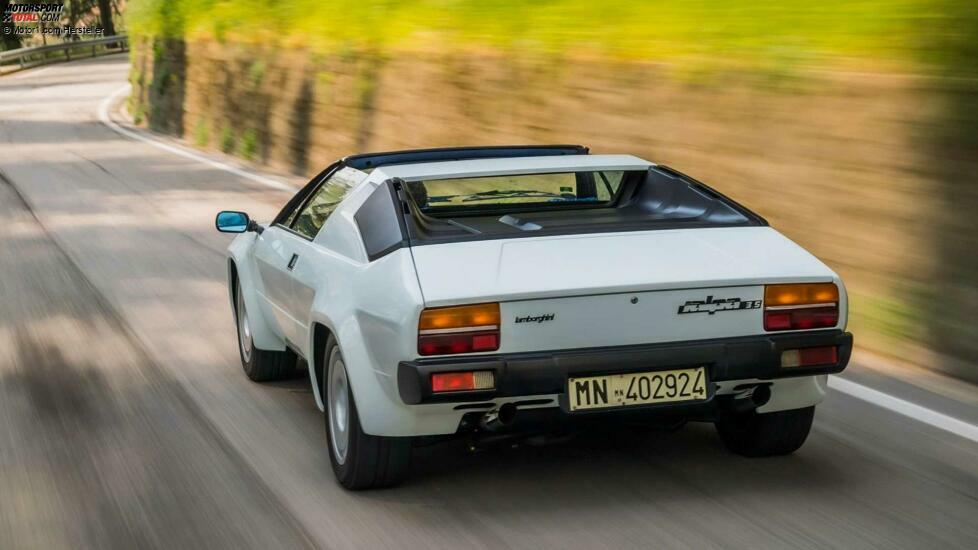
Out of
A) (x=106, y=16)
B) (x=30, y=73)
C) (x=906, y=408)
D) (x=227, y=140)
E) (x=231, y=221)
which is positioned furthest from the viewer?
(x=106, y=16)

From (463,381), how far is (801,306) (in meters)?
1.24

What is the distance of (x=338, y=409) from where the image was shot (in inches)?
201

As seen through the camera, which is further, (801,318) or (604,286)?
(801,318)

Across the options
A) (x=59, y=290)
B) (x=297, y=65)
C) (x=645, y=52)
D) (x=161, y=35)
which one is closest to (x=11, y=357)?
(x=59, y=290)

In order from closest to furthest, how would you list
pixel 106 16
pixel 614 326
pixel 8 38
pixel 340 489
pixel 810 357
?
pixel 614 326, pixel 810 357, pixel 340 489, pixel 8 38, pixel 106 16

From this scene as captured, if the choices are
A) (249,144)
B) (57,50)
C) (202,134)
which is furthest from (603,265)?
(57,50)

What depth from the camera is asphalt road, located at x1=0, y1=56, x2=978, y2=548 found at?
4449 mm

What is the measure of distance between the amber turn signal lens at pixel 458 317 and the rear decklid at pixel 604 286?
0.09ft

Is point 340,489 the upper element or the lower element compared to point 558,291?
Answer: lower

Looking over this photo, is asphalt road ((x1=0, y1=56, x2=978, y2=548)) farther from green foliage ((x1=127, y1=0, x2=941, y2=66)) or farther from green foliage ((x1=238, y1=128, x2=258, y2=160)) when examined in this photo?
green foliage ((x1=238, y1=128, x2=258, y2=160))

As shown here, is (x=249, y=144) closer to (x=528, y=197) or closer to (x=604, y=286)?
(x=528, y=197)

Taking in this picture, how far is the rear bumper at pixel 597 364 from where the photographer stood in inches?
171

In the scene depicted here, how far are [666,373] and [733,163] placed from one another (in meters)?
4.85

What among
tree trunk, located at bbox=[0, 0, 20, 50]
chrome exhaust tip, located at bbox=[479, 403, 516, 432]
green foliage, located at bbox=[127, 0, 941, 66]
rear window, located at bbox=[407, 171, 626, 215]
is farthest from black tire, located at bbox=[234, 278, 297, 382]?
tree trunk, located at bbox=[0, 0, 20, 50]
